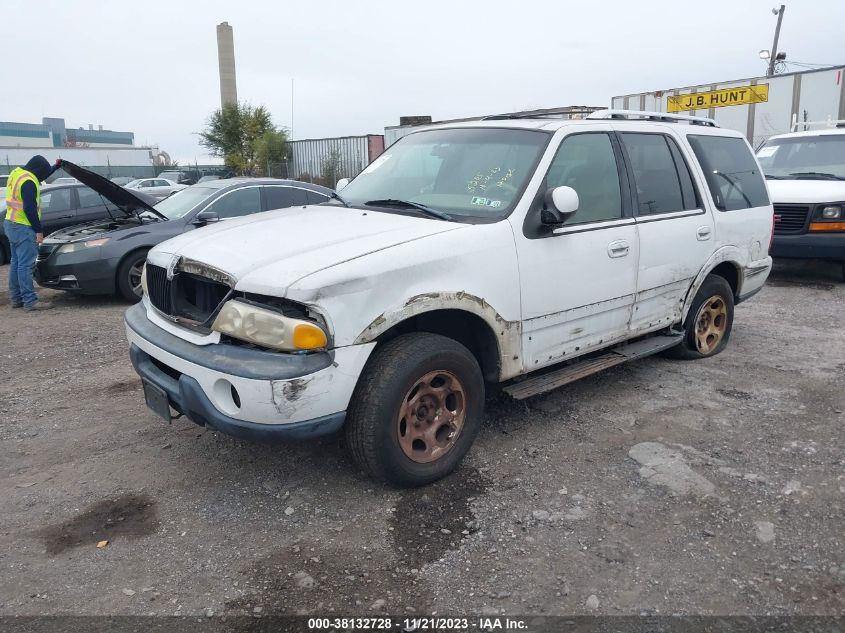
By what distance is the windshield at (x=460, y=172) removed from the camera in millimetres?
3783

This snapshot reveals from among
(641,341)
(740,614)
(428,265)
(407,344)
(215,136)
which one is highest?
(215,136)

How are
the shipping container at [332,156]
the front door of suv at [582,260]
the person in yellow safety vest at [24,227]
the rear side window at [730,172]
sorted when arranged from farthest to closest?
1. the shipping container at [332,156]
2. the person in yellow safety vest at [24,227]
3. the rear side window at [730,172]
4. the front door of suv at [582,260]

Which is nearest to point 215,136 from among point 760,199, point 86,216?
point 86,216

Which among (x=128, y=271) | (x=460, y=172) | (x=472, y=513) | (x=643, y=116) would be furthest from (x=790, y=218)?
(x=128, y=271)

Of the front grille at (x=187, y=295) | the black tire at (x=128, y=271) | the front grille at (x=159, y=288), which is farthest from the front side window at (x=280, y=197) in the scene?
the front grille at (x=187, y=295)

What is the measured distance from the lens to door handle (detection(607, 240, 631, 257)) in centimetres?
410

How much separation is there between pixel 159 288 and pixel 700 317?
405 centimetres

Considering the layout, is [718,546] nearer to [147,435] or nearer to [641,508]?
[641,508]

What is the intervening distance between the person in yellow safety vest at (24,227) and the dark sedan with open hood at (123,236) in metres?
0.15

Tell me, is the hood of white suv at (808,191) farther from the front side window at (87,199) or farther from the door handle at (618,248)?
the front side window at (87,199)

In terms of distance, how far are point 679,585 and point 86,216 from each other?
36.4 feet

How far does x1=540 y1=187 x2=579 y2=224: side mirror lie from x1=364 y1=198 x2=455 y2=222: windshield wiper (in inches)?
21.0

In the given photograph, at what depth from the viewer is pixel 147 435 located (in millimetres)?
4195

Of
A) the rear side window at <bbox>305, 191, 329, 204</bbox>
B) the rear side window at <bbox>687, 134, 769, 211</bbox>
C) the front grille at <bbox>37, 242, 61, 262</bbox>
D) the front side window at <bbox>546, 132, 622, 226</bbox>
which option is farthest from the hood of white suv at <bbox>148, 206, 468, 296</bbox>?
the front grille at <bbox>37, 242, 61, 262</bbox>
